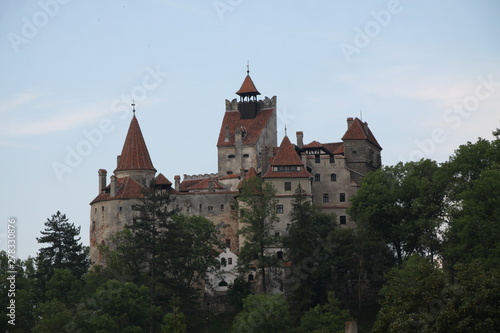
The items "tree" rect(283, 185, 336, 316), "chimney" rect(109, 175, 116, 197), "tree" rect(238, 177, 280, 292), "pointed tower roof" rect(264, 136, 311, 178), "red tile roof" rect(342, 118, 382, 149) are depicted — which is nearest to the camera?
"tree" rect(283, 185, 336, 316)

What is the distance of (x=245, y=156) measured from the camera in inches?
4646

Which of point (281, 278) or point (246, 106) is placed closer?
point (281, 278)

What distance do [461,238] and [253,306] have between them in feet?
54.7

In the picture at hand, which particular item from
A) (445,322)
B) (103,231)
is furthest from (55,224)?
(445,322)

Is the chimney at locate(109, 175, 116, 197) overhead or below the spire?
below

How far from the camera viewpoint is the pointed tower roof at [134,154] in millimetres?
116625

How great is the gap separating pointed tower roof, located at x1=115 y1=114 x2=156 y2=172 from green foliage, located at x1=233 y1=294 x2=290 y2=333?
28644mm

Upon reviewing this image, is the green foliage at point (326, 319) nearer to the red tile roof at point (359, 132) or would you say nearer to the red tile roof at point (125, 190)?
the red tile roof at point (359, 132)

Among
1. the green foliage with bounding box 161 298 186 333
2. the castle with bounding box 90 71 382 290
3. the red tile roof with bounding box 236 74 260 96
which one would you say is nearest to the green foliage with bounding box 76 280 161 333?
the green foliage with bounding box 161 298 186 333

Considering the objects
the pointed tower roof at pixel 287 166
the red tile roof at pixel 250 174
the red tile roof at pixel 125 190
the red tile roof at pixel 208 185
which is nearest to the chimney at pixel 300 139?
the red tile roof at pixel 250 174

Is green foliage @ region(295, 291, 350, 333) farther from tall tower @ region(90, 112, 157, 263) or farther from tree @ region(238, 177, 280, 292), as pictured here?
tall tower @ region(90, 112, 157, 263)

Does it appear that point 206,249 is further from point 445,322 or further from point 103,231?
point 445,322

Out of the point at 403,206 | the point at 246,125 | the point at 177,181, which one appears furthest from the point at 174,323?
the point at 246,125

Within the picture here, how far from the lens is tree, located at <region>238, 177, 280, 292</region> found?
99000mm
